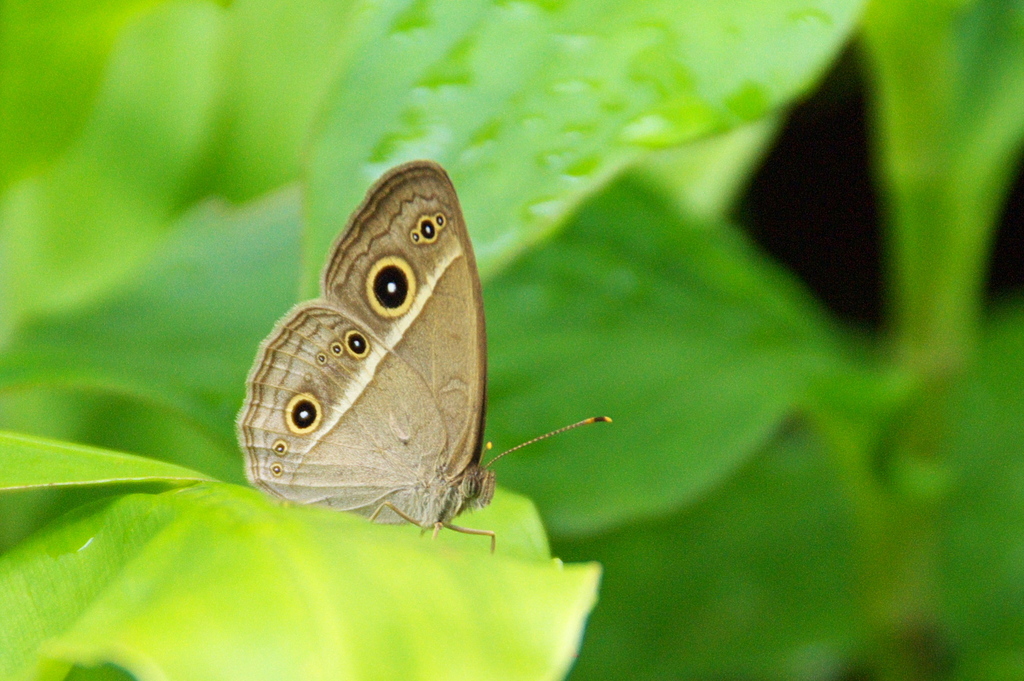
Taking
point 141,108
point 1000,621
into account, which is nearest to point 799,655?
Answer: point 1000,621

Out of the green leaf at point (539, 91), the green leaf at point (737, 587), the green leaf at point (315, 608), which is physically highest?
the green leaf at point (539, 91)

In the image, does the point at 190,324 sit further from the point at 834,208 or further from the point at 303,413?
the point at 834,208

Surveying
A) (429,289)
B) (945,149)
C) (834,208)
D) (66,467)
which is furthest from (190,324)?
(834,208)

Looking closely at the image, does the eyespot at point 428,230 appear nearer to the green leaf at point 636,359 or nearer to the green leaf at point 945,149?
the green leaf at point 636,359

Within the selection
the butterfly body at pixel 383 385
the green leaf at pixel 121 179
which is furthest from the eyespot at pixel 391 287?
the green leaf at pixel 121 179

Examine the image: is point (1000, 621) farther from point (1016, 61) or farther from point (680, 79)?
point (680, 79)

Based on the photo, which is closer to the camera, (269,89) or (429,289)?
→ (429,289)

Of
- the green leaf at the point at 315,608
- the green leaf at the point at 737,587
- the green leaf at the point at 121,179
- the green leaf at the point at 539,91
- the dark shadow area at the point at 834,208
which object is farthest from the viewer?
the dark shadow area at the point at 834,208
